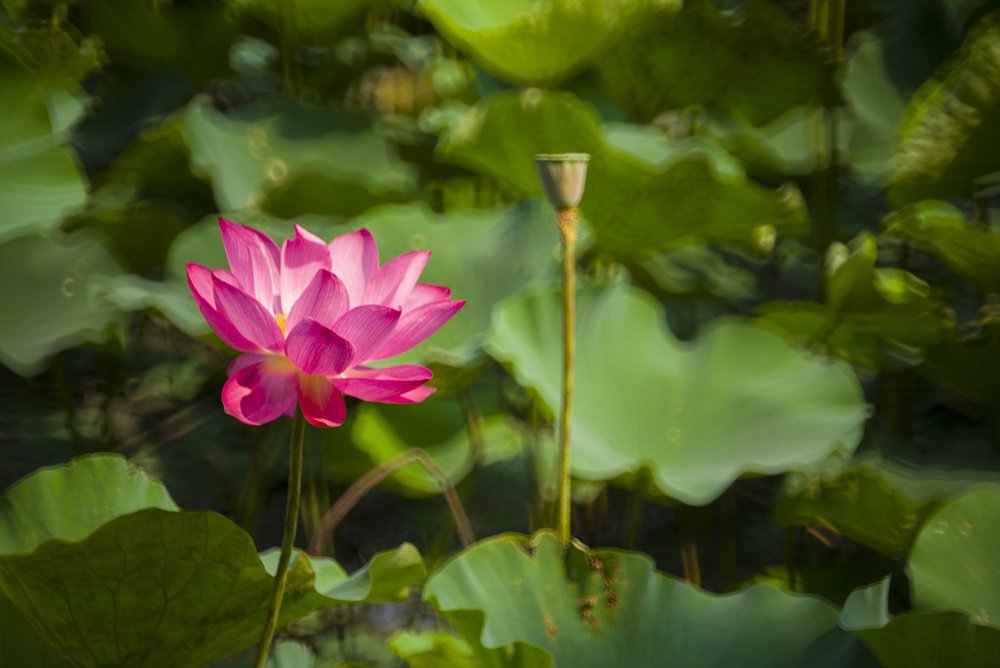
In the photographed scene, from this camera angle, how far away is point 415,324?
1.78ft

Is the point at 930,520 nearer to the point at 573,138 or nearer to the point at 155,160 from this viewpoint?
the point at 573,138

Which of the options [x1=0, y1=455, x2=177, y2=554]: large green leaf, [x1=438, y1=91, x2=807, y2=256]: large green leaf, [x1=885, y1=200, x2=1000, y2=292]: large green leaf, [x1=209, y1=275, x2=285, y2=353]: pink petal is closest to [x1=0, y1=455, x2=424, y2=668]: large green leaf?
[x1=0, y1=455, x2=177, y2=554]: large green leaf

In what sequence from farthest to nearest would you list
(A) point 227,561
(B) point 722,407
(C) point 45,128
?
(C) point 45,128, (B) point 722,407, (A) point 227,561

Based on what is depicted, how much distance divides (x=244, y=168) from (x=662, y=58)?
A: 537 millimetres

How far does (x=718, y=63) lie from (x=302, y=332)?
39.4 inches

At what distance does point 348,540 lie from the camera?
150 centimetres

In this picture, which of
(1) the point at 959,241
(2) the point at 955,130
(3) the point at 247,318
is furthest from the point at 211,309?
(2) the point at 955,130

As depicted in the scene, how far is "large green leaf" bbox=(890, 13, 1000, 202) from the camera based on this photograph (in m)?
1.08

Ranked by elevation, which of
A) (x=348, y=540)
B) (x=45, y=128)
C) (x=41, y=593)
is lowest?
(x=348, y=540)

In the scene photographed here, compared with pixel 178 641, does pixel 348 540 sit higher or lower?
lower

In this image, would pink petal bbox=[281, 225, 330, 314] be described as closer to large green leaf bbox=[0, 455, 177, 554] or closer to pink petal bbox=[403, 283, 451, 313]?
pink petal bbox=[403, 283, 451, 313]

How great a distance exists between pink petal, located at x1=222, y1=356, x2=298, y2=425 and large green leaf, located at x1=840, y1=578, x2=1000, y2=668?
0.37 m

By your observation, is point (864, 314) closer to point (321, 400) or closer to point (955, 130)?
point (955, 130)

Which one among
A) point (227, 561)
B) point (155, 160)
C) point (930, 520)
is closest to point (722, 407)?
point (930, 520)
